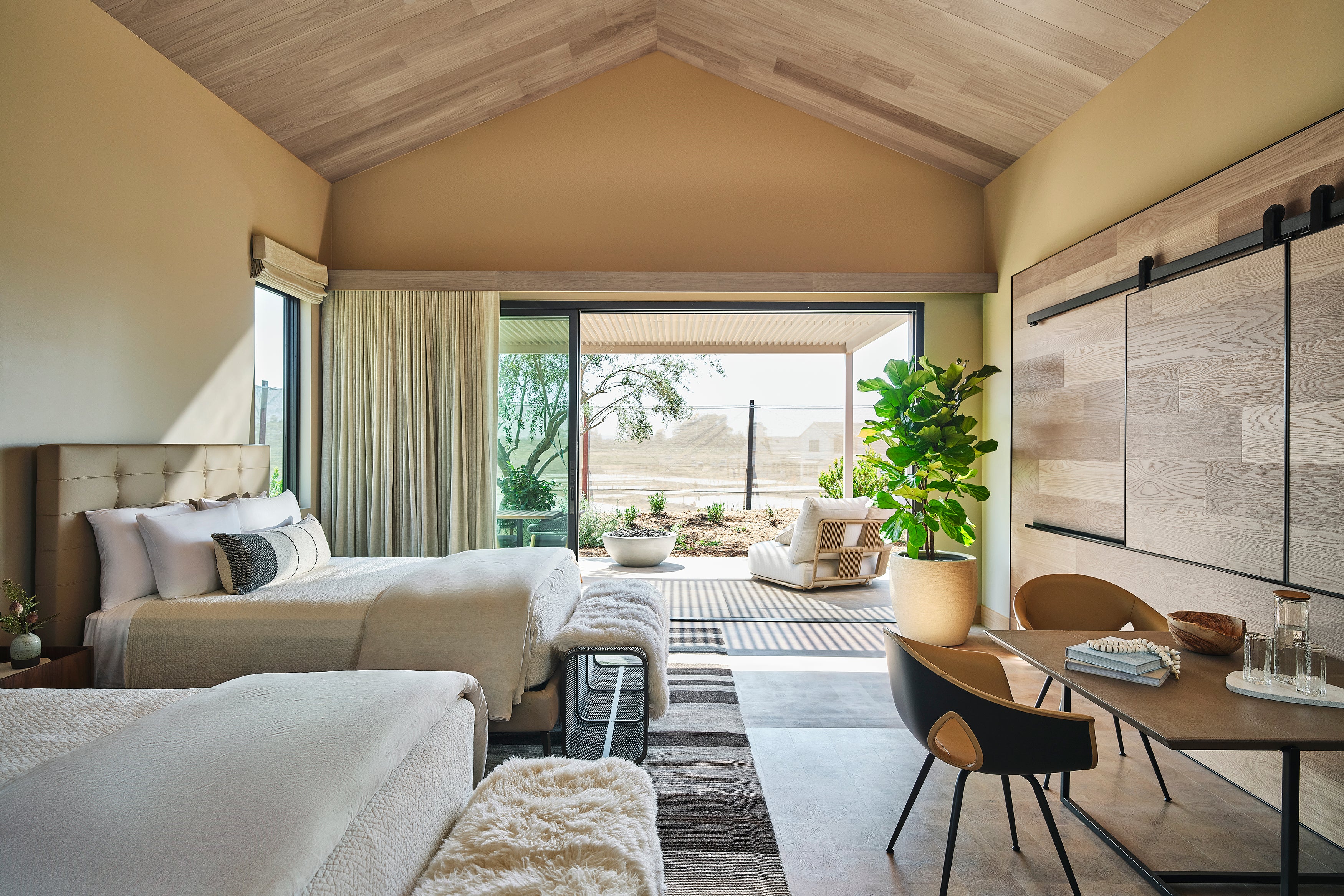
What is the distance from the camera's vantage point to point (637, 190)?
4.96 m

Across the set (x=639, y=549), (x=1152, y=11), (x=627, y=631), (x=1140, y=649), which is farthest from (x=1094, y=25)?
(x=639, y=549)

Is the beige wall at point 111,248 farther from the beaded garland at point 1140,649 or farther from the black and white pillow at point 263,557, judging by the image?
the beaded garland at point 1140,649

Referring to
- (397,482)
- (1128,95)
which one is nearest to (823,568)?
(397,482)

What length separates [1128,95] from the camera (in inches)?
136

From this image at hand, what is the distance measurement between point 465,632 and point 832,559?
165 inches

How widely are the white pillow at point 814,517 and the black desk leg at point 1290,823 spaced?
14.2 feet

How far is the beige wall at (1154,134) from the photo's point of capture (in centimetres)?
250

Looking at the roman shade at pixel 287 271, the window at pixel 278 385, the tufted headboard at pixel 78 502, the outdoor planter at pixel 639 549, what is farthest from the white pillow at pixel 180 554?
the outdoor planter at pixel 639 549

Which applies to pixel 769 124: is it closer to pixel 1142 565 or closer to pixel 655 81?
pixel 655 81

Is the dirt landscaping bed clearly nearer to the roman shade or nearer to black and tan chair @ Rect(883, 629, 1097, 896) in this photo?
the roman shade

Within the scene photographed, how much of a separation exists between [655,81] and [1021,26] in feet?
8.04

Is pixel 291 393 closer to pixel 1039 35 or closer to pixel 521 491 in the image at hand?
pixel 521 491

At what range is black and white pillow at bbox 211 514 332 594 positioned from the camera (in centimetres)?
293

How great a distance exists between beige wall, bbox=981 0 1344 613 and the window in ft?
15.3
